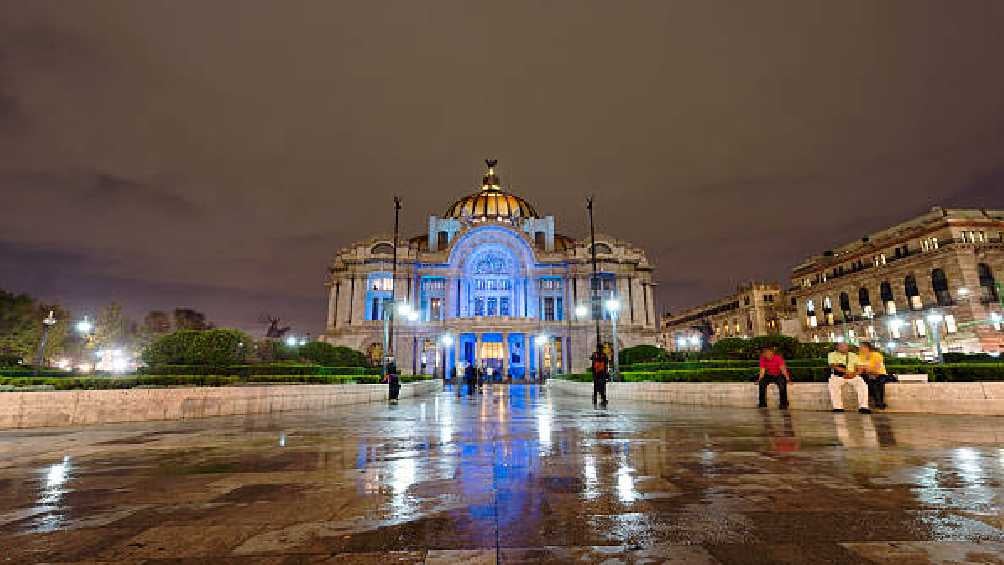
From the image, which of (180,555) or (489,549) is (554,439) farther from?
(180,555)

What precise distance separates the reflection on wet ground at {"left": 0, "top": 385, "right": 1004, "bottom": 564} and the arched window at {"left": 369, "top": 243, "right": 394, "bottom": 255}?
192 feet

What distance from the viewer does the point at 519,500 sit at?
4203 millimetres

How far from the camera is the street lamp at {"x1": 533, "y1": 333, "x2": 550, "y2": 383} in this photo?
5629cm

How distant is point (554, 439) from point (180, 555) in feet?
19.9

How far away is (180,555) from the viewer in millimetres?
2992

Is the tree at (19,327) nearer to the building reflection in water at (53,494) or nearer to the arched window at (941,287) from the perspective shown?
the building reflection in water at (53,494)

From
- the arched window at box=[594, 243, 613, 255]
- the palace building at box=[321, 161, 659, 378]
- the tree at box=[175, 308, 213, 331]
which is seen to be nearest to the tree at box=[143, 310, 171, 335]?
the tree at box=[175, 308, 213, 331]

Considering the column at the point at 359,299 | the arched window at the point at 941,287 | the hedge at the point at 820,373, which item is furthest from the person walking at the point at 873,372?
the column at the point at 359,299

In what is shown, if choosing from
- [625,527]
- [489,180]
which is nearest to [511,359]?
[489,180]

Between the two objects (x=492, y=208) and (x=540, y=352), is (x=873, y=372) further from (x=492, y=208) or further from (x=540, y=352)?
(x=492, y=208)

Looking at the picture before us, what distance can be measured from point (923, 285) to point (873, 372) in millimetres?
58194

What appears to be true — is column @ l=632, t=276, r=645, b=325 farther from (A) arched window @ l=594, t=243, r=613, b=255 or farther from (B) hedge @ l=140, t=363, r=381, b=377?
(B) hedge @ l=140, t=363, r=381, b=377

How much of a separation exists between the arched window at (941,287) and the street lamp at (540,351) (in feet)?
141

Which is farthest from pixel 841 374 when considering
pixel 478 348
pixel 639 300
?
pixel 639 300
